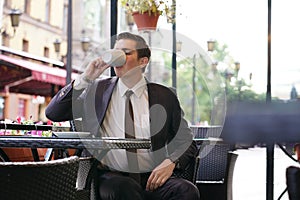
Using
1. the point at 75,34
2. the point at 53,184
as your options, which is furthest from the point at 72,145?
the point at 75,34

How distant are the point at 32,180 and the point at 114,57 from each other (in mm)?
927

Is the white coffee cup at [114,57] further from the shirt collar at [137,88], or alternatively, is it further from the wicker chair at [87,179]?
the wicker chair at [87,179]

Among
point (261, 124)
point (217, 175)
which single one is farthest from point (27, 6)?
point (261, 124)

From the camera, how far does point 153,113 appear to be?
222 centimetres

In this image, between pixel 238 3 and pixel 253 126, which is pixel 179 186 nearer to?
pixel 253 126

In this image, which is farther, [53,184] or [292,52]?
[292,52]

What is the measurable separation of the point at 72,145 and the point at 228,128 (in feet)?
2.93

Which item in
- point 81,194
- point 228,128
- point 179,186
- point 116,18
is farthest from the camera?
point 116,18

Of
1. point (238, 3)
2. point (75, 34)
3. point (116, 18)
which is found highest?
point (75, 34)

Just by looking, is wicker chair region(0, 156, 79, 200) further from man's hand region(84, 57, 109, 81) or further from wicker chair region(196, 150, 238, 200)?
wicker chair region(196, 150, 238, 200)

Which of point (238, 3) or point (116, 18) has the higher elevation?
point (238, 3)

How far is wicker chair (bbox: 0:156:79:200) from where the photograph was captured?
1.15m

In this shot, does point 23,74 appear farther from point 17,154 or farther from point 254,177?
point 17,154

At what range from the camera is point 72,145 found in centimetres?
168
